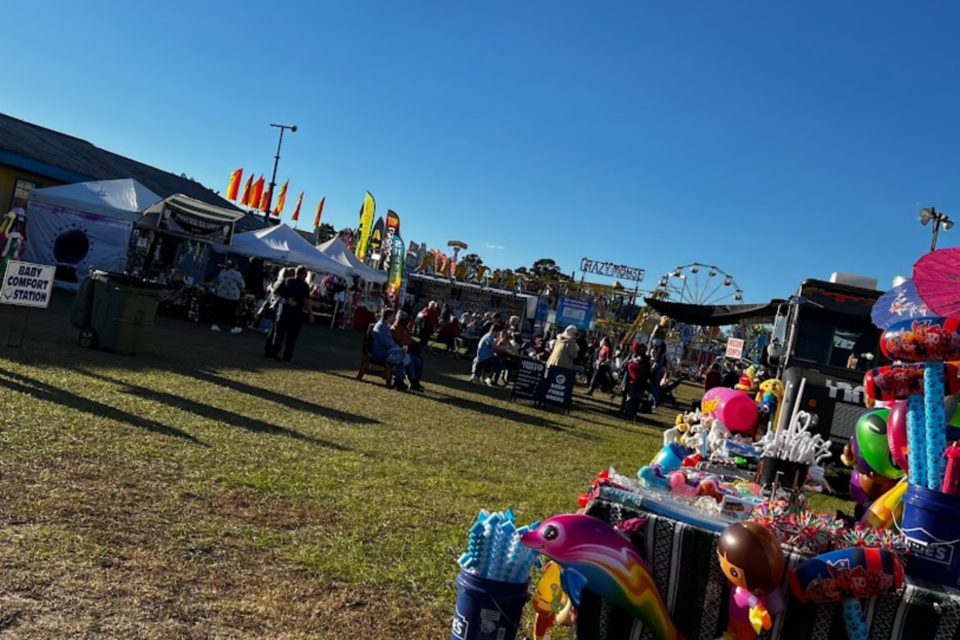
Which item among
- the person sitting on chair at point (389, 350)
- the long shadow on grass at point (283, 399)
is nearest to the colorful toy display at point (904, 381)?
the long shadow on grass at point (283, 399)

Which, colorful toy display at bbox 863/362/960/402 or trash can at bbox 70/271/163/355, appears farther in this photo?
trash can at bbox 70/271/163/355

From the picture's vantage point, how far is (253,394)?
961 cm

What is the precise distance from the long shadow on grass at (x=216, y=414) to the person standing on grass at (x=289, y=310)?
4.75 meters

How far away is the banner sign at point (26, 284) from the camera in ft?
31.5

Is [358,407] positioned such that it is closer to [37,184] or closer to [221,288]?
[221,288]

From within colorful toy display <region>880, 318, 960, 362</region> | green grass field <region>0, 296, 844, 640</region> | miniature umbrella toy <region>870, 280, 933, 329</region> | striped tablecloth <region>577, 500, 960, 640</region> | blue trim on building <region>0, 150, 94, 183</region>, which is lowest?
green grass field <region>0, 296, 844, 640</region>

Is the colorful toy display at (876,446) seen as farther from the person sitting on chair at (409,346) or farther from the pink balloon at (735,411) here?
the person sitting on chair at (409,346)

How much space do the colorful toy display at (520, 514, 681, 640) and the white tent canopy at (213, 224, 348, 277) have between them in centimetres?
1910

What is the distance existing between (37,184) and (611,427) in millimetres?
19535

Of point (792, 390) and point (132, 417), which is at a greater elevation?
point (792, 390)

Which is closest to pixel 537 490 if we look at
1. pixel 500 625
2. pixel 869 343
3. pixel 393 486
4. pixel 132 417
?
pixel 393 486

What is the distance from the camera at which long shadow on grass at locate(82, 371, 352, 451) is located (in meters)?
7.47

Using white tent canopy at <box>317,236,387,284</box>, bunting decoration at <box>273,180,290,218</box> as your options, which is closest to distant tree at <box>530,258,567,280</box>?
bunting decoration at <box>273,180,290,218</box>

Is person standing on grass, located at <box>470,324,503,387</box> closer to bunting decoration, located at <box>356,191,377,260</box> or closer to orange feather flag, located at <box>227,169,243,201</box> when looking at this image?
bunting decoration, located at <box>356,191,377,260</box>
